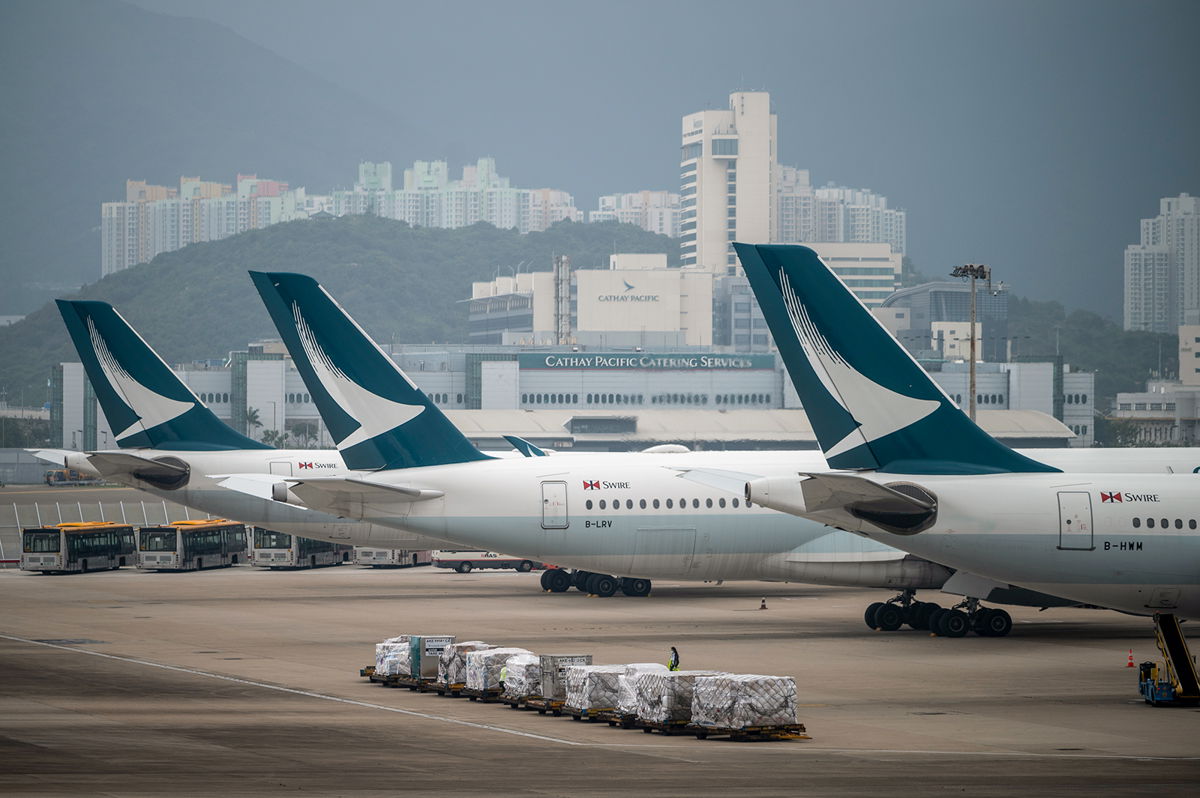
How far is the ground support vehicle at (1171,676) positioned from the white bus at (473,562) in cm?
4313

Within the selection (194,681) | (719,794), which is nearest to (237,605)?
(194,681)

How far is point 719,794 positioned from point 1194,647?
2286 centimetres

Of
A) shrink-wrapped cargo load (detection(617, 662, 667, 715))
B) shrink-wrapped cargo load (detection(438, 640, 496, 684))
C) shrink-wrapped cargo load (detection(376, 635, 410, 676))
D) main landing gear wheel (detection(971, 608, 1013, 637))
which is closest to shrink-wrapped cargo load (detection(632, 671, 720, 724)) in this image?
shrink-wrapped cargo load (detection(617, 662, 667, 715))

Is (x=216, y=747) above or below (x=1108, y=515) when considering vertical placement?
below

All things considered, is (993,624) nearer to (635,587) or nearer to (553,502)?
(553,502)

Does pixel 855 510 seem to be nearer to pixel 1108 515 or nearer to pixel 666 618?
pixel 1108 515

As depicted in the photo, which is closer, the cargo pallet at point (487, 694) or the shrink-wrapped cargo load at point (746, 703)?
Result: the shrink-wrapped cargo load at point (746, 703)

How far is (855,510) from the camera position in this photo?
3294 centimetres

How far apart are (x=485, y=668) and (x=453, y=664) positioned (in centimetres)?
117

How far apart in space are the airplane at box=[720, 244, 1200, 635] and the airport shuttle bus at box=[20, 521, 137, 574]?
47514 mm

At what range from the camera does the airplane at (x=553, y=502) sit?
4416cm

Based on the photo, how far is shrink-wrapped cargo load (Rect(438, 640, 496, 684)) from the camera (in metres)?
33.6

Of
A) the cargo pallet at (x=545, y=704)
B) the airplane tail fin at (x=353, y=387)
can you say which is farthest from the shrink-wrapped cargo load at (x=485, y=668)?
the airplane tail fin at (x=353, y=387)

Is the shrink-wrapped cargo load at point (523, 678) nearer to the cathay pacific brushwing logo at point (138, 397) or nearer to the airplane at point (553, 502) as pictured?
the airplane at point (553, 502)
